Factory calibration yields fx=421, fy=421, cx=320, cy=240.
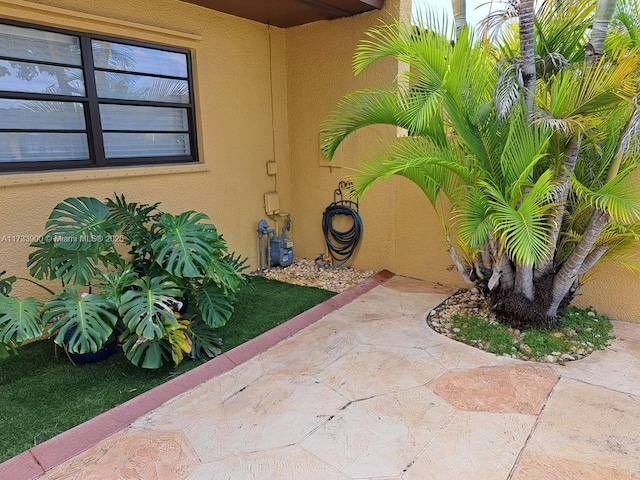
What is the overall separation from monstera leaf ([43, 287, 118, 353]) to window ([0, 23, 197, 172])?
1.30 meters

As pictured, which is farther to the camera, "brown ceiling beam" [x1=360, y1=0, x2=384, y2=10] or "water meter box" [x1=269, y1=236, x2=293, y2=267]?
"water meter box" [x1=269, y1=236, x2=293, y2=267]

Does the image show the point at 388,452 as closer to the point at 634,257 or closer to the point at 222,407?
the point at 222,407

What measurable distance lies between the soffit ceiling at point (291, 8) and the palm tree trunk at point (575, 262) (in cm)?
292

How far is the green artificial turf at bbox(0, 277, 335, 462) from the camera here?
229 cm

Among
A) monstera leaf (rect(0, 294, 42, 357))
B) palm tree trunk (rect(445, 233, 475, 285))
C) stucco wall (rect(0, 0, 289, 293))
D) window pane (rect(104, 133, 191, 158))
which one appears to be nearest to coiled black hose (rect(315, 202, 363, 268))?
stucco wall (rect(0, 0, 289, 293))

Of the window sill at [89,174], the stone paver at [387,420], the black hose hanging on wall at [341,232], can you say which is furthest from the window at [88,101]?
the stone paver at [387,420]

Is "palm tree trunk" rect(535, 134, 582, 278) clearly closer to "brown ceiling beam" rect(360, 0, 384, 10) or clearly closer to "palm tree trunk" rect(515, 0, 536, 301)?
"palm tree trunk" rect(515, 0, 536, 301)

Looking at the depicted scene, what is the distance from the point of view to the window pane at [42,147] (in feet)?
10.3

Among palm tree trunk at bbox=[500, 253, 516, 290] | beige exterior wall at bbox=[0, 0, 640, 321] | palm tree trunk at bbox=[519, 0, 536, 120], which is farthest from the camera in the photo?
beige exterior wall at bbox=[0, 0, 640, 321]

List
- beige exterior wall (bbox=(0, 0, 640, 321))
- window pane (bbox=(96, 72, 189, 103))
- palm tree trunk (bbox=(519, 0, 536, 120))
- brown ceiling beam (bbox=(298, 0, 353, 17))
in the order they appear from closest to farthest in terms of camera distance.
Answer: palm tree trunk (bbox=(519, 0, 536, 120)) → beige exterior wall (bbox=(0, 0, 640, 321)) → window pane (bbox=(96, 72, 189, 103)) → brown ceiling beam (bbox=(298, 0, 353, 17))

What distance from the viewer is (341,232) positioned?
5051 mm

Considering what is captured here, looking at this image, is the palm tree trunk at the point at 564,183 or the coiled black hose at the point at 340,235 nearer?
the palm tree trunk at the point at 564,183

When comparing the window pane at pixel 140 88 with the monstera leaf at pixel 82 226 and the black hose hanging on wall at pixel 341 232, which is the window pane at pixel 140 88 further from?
the black hose hanging on wall at pixel 341 232

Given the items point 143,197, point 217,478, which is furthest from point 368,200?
point 217,478
